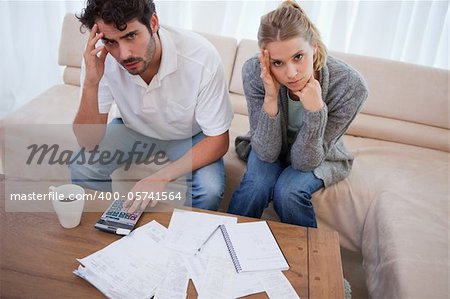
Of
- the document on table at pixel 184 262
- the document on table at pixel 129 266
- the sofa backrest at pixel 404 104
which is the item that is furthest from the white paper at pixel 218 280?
the sofa backrest at pixel 404 104

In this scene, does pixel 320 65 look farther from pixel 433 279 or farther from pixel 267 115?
pixel 433 279

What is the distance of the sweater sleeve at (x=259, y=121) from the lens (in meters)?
1.40

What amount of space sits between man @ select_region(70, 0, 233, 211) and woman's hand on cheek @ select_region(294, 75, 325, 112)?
29 cm

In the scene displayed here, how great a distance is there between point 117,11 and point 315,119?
0.66 meters

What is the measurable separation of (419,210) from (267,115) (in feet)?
2.00

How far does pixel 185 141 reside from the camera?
1.60 meters

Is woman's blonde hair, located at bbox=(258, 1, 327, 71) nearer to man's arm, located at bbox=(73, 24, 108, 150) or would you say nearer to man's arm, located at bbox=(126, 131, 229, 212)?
man's arm, located at bbox=(126, 131, 229, 212)

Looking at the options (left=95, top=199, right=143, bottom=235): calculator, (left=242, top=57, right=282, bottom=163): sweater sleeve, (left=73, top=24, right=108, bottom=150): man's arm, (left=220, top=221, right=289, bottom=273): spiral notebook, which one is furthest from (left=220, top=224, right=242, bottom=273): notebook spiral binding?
(left=73, top=24, right=108, bottom=150): man's arm

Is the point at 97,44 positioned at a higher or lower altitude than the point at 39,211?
higher

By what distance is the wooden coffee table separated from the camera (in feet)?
3.14

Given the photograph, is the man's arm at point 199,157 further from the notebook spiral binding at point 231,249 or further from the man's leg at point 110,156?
the notebook spiral binding at point 231,249


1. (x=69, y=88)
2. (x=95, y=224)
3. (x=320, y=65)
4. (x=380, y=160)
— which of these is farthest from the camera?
(x=69, y=88)

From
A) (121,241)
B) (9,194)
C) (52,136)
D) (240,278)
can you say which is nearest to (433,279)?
(240,278)

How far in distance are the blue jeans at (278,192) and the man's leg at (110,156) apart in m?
0.38
